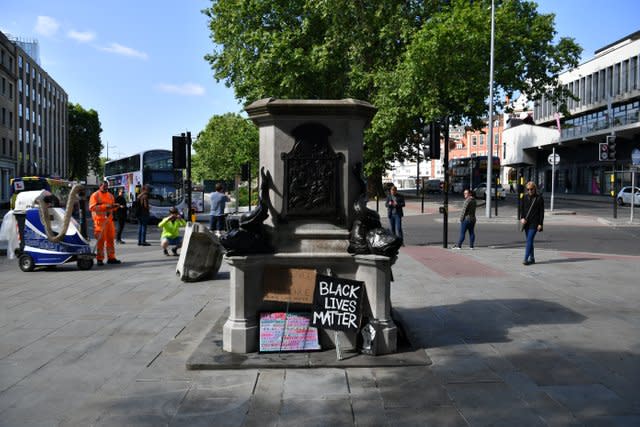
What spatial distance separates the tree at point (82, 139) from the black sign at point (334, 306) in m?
96.7

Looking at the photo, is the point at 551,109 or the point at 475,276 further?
the point at 551,109

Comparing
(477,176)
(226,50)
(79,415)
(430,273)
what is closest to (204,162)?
(477,176)

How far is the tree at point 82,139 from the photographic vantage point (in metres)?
92.8

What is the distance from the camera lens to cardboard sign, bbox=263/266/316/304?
5.31 meters

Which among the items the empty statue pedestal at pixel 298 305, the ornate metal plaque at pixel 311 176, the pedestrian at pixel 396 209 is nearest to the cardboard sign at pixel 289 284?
the empty statue pedestal at pixel 298 305

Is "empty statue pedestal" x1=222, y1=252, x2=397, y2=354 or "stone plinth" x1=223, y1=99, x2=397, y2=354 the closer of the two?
"empty statue pedestal" x1=222, y1=252, x2=397, y2=354

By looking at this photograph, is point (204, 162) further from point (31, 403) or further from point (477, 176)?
point (31, 403)

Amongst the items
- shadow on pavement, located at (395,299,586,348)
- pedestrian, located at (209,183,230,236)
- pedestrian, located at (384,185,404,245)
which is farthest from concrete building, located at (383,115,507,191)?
shadow on pavement, located at (395,299,586,348)

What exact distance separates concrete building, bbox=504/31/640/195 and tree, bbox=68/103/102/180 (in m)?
65.7

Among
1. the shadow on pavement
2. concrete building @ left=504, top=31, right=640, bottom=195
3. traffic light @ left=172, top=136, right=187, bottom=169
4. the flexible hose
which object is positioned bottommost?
the shadow on pavement

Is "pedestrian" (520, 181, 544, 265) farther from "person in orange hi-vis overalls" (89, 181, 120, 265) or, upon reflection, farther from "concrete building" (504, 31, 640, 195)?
"concrete building" (504, 31, 640, 195)

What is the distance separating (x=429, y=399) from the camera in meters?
4.08

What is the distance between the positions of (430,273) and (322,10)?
2390 centimetres

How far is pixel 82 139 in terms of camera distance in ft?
309
